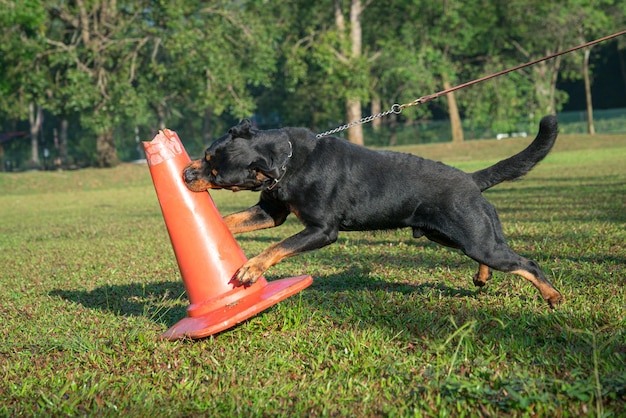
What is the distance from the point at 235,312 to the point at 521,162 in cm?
249

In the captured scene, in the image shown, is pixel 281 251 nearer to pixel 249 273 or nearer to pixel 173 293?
pixel 249 273

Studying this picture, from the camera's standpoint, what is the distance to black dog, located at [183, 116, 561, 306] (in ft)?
16.3

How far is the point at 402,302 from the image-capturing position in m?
5.32

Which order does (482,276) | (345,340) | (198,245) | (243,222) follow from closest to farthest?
(345,340)
(198,245)
(243,222)
(482,276)

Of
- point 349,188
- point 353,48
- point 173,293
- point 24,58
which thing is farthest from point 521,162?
point 353,48

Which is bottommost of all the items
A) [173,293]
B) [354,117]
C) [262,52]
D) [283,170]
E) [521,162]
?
[354,117]

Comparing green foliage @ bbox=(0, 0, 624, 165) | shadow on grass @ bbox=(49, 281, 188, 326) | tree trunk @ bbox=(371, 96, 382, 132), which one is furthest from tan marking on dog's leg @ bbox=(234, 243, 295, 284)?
tree trunk @ bbox=(371, 96, 382, 132)

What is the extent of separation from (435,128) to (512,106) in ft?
36.6

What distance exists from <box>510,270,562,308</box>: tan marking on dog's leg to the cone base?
1.60 meters

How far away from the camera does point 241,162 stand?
16.3ft

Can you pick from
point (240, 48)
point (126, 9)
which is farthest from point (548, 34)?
point (126, 9)

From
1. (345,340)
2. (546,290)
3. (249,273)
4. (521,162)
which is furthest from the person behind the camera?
(521,162)

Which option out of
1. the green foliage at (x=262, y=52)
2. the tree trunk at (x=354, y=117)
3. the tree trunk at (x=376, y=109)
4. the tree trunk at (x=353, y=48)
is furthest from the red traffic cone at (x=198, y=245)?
the tree trunk at (x=376, y=109)

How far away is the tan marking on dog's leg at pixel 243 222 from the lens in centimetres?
532
